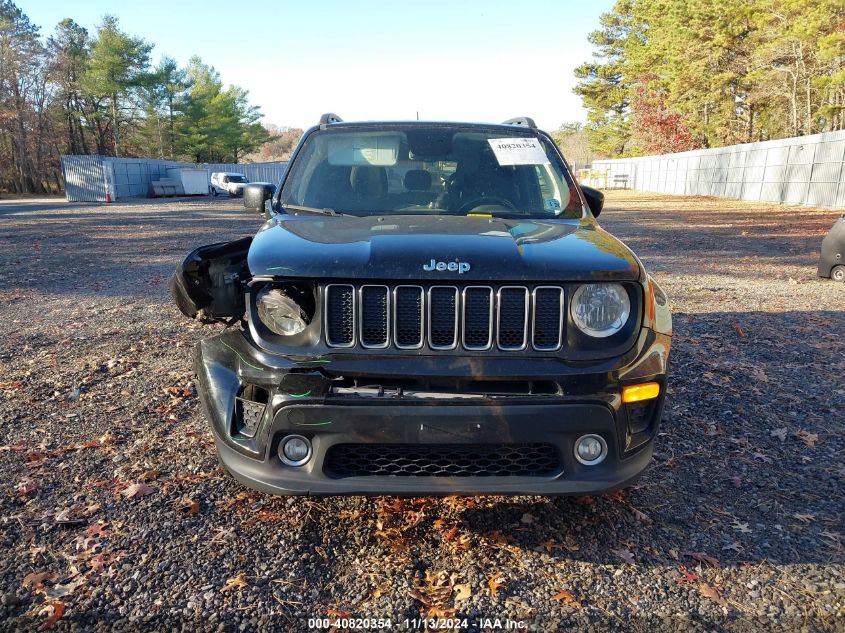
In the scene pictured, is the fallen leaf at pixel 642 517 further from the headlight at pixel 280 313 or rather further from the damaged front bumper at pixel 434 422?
the headlight at pixel 280 313

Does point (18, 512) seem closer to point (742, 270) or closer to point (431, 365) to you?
point (431, 365)

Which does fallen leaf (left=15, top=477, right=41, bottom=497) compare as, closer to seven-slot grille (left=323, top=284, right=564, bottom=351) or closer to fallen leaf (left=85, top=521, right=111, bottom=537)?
fallen leaf (left=85, top=521, right=111, bottom=537)

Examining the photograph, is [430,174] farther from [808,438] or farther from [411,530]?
[808,438]

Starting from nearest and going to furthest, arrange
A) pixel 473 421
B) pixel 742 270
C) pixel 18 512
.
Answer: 1. pixel 473 421
2. pixel 18 512
3. pixel 742 270

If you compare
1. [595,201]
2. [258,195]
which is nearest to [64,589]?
[258,195]

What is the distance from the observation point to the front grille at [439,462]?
2.63 m

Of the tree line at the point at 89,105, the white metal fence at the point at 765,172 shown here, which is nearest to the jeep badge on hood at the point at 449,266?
the white metal fence at the point at 765,172

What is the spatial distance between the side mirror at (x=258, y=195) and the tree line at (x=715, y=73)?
29.4m

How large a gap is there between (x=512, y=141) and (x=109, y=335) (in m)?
4.69

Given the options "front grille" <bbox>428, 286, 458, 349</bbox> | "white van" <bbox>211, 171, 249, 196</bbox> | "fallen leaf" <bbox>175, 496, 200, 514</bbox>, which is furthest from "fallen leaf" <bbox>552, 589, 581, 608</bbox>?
"white van" <bbox>211, 171, 249, 196</bbox>

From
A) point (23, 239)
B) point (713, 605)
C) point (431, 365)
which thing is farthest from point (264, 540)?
point (23, 239)

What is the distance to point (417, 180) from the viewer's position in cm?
403

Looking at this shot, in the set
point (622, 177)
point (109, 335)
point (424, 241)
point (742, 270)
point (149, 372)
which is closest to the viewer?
point (424, 241)

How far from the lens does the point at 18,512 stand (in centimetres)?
320
